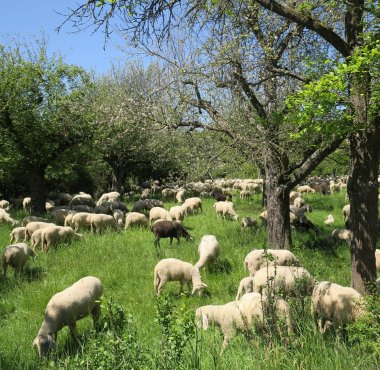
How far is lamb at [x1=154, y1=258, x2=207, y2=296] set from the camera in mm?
9102

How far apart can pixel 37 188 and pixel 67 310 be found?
552 inches

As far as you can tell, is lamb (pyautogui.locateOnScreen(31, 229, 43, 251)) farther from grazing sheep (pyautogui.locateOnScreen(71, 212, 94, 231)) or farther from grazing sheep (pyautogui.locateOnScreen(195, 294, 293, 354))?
grazing sheep (pyautogui.locateOnScreen(195, 294, 293, 354))

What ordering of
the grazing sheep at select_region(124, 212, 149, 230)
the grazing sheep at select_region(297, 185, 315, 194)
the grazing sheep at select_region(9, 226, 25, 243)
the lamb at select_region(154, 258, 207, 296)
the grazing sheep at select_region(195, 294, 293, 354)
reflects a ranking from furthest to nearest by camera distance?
the grazing sheep at select_region(297, 185, 315, 194) < the grazing sheep at select_region(124, 212, 149, 230) < the grazing sheep at select_region(9, 226, 25, 243) < the lamb at select_region(154, 258, 207, 296) < the grazing sheep at select_region(195, 294, 293, 354)

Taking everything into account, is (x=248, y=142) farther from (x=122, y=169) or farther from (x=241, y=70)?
(x=122, y=169)

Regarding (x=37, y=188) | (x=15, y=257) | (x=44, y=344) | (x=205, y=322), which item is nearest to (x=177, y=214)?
(x=37, y=188)

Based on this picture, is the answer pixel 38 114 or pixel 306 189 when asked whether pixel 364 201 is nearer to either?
pixel 38 114

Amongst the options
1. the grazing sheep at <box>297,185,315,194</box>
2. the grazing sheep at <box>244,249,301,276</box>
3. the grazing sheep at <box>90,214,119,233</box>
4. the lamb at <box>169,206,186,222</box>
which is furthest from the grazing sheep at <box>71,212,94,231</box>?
the grazing sheep at <box>297,185,315,194</box>

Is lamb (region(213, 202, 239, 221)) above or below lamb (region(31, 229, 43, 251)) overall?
below

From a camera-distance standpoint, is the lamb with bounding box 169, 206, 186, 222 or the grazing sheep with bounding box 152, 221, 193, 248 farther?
the lamb with bounding box 169, 206, 186, 222

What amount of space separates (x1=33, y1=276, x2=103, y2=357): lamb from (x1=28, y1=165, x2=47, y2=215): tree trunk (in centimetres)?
1302

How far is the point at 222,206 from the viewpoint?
64.1ft

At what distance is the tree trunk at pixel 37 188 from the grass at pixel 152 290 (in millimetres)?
3540

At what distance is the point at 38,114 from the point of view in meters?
18.5

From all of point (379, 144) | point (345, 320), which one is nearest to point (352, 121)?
point (379, 144)
